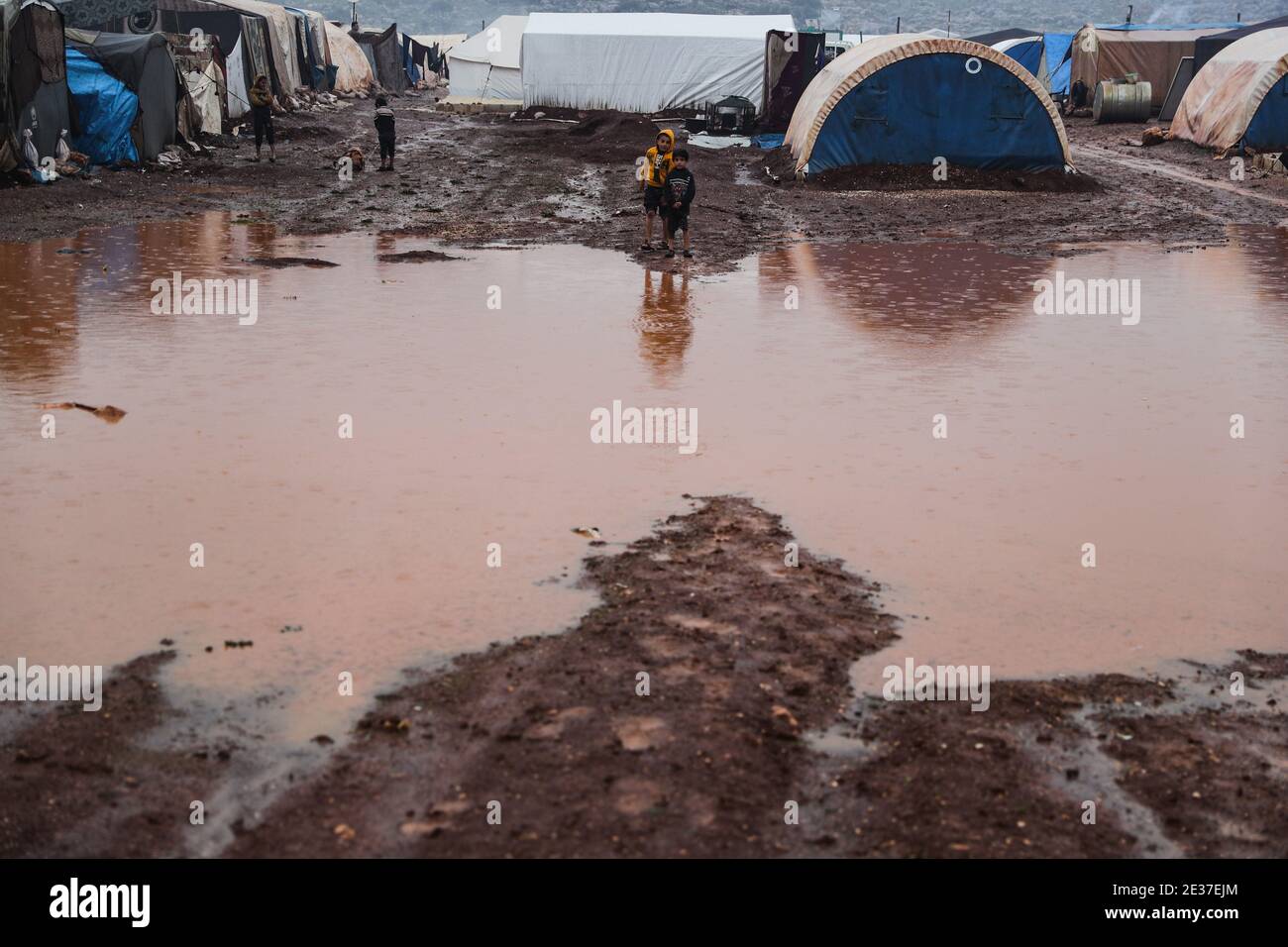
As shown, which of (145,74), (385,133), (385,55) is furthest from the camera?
(385,55)

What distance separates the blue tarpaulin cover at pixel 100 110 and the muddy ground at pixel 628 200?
2.22ft

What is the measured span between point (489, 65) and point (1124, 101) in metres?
21.5

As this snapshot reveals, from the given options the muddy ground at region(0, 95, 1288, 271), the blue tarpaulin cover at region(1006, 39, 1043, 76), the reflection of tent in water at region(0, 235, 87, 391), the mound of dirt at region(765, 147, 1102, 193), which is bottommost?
the reflection of tent in water at region(0, 235, 87, 391)

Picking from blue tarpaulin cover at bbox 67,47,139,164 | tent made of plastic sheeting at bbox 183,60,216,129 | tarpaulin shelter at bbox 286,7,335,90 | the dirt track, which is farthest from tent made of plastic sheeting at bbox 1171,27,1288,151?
tarpaulin shelter at bbox 286,7,335,90

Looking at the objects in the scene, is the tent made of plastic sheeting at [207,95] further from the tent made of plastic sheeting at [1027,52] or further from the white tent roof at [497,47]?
the tent made of plastic sheeting at [1027,52]

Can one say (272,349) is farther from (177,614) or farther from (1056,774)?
(1056,774)

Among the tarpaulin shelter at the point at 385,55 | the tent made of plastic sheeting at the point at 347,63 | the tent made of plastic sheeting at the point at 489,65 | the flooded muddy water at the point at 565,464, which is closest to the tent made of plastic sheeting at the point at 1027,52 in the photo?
the tent made of plastic sheeting at the point at 489,65

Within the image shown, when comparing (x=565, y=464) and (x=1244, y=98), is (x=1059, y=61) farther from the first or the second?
(x=565, y=464)

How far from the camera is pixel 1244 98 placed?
30.7m

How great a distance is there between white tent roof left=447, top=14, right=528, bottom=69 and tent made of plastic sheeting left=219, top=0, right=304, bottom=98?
5.61 metres

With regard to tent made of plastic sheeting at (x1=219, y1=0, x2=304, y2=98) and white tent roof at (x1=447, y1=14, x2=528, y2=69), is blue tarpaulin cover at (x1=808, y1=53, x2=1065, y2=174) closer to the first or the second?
tent made of plastic sheeting at (x1=219, y1=0, x2=304, y2=98)

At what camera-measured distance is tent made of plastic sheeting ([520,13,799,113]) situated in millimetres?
40125

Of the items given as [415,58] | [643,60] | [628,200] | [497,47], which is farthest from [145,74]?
[415,58]
